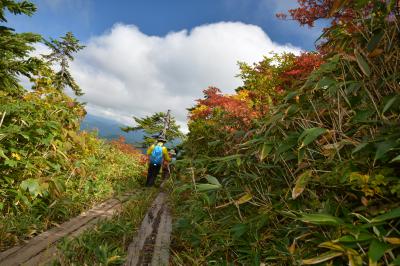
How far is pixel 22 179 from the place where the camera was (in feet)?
17.6

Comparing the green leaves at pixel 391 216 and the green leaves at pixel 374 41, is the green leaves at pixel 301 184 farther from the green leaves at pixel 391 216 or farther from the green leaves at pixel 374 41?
the green leaves at pixel 374 41

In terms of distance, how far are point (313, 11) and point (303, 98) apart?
8.86 meters

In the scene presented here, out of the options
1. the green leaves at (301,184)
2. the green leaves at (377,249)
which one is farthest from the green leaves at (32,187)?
the green leaves at (377,249)

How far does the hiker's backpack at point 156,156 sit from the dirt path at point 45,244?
445cm

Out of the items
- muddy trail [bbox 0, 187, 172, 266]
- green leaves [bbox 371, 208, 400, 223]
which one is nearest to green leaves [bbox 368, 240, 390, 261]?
green leaves [bbox 371, 208, 400, 223]

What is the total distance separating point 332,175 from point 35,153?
5381mm

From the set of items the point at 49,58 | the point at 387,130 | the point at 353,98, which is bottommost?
the point at 387,130

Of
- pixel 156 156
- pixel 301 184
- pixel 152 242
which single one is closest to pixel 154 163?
pixel 156 156

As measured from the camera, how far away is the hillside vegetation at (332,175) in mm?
1894

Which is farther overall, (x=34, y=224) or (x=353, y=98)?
(x=34, y=224)

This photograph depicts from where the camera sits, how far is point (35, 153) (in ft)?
18.9

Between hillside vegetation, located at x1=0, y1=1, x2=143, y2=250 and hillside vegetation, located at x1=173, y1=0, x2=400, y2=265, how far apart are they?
7.81ft

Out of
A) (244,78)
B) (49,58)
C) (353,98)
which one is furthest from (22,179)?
(49,58)

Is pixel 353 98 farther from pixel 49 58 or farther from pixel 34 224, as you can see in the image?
pixel 49 58
